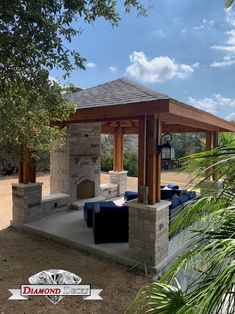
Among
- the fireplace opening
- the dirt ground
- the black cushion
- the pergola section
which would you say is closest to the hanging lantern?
the pergola section

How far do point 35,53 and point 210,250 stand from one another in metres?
2.63

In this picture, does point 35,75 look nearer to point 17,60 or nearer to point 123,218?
point 17,60

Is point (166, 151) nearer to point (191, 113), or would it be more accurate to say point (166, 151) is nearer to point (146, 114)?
point (146, 114)

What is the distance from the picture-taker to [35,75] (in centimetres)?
303

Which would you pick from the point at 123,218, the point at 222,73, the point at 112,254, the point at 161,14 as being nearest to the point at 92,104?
the point at 161,14

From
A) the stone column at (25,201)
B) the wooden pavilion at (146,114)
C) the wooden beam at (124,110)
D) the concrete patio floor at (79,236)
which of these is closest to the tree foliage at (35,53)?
the wooden pavilion at (146,114)

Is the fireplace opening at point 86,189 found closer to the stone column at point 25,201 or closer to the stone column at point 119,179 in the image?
the stone column at point 119,179

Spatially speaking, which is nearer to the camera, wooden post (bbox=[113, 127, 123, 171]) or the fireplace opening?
the fireplace opening

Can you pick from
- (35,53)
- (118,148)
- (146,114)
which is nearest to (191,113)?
(146,114)

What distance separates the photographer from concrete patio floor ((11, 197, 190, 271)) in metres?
4.96

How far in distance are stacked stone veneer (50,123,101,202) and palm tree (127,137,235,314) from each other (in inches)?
261

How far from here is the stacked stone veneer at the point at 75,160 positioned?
823 centimetres

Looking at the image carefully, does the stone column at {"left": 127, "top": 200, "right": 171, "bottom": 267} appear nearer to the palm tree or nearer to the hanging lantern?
the hanging lantern

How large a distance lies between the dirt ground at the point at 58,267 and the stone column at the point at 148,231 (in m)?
0.35
